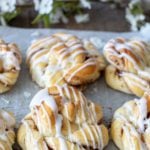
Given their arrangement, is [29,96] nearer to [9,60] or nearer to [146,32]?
[9,60]

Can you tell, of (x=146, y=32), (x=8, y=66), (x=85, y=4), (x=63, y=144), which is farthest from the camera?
(x=85, y=4)

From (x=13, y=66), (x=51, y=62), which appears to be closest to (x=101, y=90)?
(x=51, y=62)

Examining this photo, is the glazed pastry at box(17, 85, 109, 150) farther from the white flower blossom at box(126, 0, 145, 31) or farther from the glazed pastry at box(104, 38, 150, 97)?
the white flower blossom at box(126, 0, 145, 31)

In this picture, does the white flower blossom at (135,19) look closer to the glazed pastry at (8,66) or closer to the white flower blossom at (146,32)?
the white flower blossom at (146,32)

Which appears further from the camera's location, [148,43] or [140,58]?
[148,43]

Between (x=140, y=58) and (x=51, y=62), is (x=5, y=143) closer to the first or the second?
(x=51, y=62)

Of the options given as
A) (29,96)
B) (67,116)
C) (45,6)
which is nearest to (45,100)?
(67,116)
